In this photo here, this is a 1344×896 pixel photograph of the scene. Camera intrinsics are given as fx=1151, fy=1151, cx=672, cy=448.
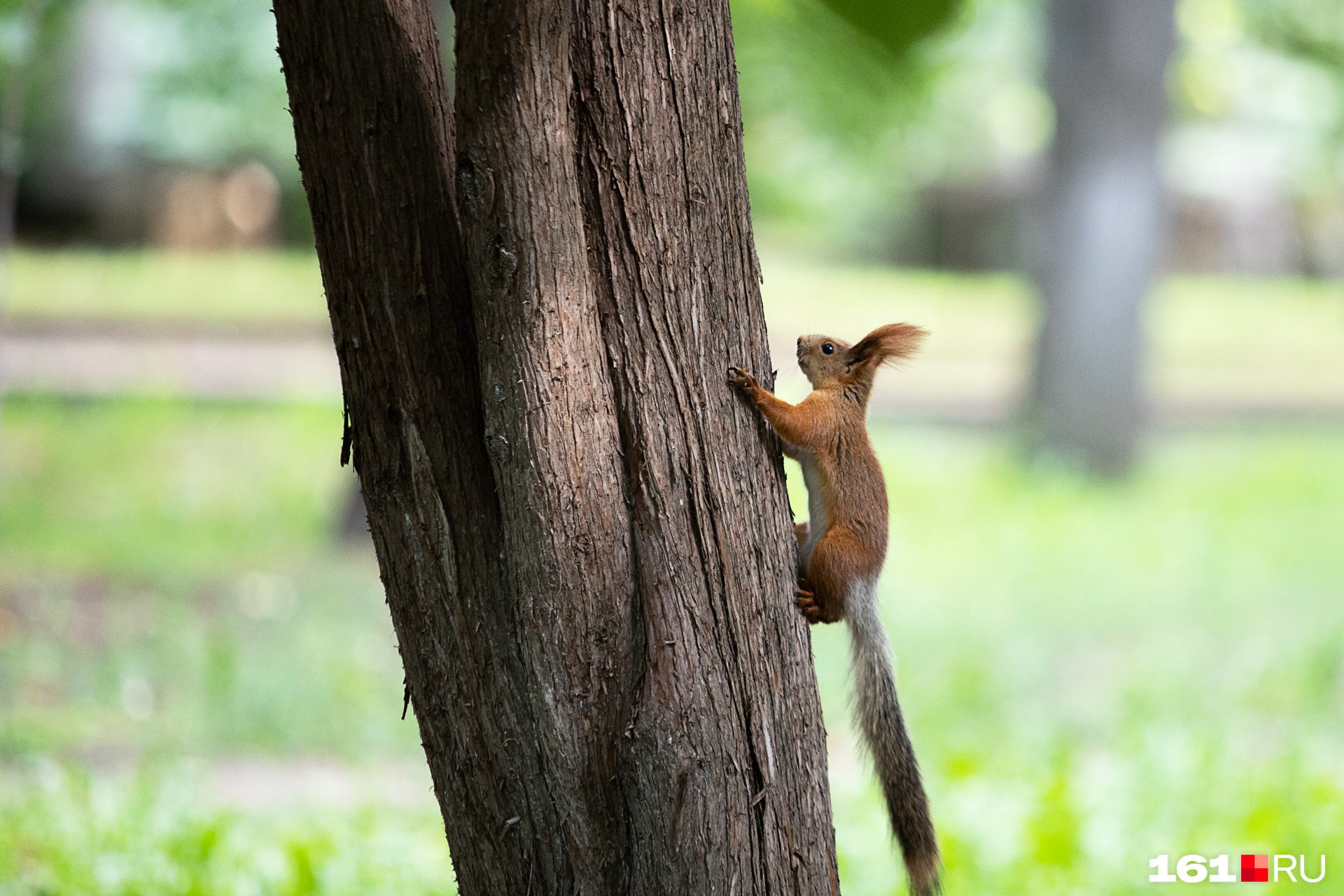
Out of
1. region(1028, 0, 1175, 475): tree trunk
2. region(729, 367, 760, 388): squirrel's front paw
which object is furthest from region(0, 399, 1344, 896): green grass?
region(729, 367, 760, 388): squirrel's front paw

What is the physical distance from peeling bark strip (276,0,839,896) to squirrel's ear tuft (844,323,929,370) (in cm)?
82

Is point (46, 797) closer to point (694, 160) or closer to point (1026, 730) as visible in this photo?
point (694, 160)

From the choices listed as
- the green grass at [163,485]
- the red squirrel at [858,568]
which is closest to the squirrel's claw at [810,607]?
the red squirrel at [858,568]

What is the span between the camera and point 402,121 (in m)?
1.68

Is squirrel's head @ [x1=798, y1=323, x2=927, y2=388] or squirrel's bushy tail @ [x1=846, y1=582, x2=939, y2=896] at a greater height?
squirrel's head @ [x1=798, y1=323, x2=927, y2=388]

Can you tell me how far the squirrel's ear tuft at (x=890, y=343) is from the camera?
2508 millimetres

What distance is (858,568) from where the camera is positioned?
7.27ft

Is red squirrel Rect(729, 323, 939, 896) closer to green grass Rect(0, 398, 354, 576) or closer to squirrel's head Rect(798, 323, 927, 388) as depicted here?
squirrel's head Rect(798, 323, 927, 388)

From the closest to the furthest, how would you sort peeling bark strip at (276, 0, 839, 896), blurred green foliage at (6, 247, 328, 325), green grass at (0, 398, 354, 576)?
peeling bark strip at (276, 0, 839, 896)
green grass at (0, 398, 354, 576)
blurred green foliage at (6, 247, 328, 325)

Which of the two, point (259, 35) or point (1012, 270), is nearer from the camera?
point (259, 35)

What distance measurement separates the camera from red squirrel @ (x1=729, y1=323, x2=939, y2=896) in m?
A: 2.16

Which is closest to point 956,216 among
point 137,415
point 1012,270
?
point 1012,270

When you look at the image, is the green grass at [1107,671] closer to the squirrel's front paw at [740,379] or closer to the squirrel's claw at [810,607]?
the squirrel's claw at [810,607]

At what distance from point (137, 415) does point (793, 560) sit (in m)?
8.34
